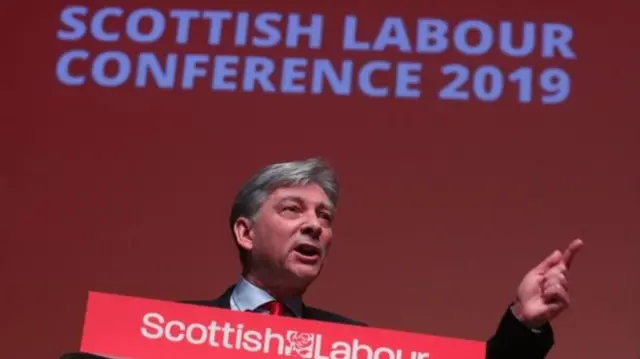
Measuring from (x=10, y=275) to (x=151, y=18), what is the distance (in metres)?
0.92

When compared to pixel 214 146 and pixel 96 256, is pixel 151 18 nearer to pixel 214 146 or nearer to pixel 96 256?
pixel 214 146

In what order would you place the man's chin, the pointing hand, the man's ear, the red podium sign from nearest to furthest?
1. the red podium sign
2. the pointing hand
3. the man's chin
4. the man's ear

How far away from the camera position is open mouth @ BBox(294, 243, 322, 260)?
1935 mm

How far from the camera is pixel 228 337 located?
1.38 meters

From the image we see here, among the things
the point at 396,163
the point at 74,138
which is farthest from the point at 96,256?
the point at 396,163

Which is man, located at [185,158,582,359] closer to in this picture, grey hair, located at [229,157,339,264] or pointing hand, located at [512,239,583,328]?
grey hair, located at [229,157,339,264]

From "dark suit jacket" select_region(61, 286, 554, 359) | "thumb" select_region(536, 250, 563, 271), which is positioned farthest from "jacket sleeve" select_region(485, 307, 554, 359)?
"thumb" select_region(536, 250, 563, 271)

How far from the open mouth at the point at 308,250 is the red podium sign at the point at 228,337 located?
0.55 metres

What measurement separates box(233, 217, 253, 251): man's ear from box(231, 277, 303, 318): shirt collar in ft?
→ 0.29

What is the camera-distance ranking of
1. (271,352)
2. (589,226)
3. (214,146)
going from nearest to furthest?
(271,352), (589,226), (214,146)

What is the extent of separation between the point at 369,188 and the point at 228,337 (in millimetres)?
1961

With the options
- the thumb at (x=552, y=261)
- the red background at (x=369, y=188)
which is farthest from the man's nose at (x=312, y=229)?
the red background at (x=369, y=188)

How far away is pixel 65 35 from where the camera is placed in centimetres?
351

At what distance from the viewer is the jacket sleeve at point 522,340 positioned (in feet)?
5.77
